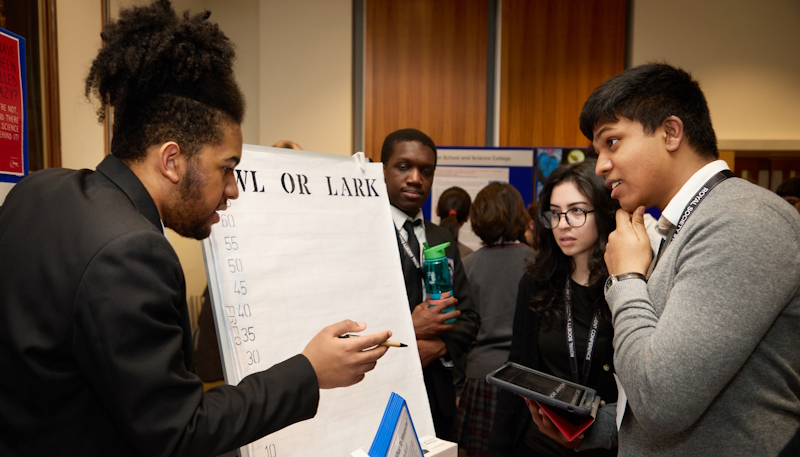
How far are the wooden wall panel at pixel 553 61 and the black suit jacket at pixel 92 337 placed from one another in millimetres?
5042

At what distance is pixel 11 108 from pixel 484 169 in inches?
169

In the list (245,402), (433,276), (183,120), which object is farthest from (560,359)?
(183,120)

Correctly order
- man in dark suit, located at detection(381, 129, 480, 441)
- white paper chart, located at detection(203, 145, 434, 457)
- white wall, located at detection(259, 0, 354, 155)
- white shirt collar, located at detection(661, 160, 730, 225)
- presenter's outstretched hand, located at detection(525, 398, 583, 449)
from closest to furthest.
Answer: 1. white shirt collar, located at detection(661, 160, 730, 225)
2. white paper chart, located at detection(203, 145, 434, 457)
3. presenter's outstretched hand, located at detection(525, 398, 583, 449)
4. man in dark suit, located at detection(381, 129, 480, 441)
5. white wall, located at detection(259, 0, 354, 155)

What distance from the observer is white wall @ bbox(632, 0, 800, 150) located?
208 inches

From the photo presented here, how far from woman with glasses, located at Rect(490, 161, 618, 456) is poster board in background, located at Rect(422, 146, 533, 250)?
3.27m

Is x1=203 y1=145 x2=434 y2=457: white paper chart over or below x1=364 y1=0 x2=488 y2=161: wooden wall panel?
below

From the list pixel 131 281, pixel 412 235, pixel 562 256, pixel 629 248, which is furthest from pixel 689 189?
pixel 412 235

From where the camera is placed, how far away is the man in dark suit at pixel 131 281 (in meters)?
0.80

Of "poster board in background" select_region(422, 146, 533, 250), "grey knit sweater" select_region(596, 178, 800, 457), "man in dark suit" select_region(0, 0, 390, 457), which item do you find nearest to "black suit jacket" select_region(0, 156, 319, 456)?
"man in dark suit" select_region(0, 0, 390, 457)

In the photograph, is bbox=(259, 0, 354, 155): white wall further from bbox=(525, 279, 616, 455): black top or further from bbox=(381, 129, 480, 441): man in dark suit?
bbox=(525, 279, 616, 455): black top

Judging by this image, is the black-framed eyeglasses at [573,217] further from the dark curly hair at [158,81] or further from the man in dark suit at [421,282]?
the dark curly hair at [158,81]

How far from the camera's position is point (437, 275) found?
1.82 m

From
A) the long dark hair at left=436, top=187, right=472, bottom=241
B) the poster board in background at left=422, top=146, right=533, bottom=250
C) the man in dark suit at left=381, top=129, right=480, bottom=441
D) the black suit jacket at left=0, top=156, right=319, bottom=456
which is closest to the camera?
the black suit jacket at left=0, top=156, right=319, bottom=456

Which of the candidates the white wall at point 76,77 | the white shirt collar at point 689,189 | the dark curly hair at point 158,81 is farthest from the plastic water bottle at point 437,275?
the white wall at point 76,77
